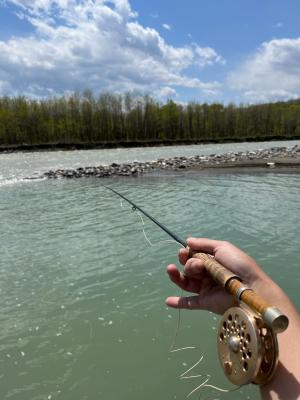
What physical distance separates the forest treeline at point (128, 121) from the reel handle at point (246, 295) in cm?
5999

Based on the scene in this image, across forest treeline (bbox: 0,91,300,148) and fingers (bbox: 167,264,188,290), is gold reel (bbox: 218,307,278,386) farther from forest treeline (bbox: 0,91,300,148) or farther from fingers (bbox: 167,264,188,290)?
forest treeline (bbox: 0,91,300,148)

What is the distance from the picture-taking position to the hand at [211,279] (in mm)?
1621

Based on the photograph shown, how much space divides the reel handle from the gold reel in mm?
39

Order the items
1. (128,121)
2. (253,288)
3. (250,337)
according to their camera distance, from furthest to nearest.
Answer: (128,121), (253,288), (250,337)

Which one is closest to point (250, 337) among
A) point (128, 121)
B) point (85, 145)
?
point (85, 145)

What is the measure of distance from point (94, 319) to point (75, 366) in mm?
958

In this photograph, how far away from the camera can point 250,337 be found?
126 centimetres

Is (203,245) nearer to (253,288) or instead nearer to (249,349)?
(253,288)

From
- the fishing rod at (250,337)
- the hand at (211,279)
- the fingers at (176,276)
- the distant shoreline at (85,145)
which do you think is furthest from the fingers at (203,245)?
the distant shoreline at (85,145)

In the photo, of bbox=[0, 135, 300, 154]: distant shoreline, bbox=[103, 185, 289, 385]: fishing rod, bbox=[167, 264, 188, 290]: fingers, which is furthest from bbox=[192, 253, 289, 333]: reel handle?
bbox=[0, 135, 300, 154]: distant shoreline

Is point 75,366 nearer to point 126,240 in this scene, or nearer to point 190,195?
point 126,240

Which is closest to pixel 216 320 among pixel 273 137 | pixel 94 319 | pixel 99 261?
pixel 94 319

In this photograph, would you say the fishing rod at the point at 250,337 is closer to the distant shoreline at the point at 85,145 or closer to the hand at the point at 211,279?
the hand at the point at 211,279

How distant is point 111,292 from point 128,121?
2943 inches
